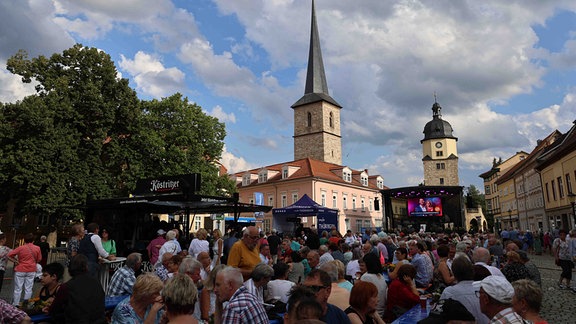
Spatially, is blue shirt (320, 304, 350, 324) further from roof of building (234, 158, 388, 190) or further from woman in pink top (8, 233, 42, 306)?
roof of building (234, 158, 388, 190)

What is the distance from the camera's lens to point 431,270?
8.48 m

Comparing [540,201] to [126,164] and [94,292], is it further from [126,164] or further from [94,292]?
[94,292]

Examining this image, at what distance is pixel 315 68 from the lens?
74812 millimetres

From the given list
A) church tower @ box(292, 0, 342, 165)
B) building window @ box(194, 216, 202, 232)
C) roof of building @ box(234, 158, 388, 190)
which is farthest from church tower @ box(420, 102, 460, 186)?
building window @ box(194, 216, 202, 232)

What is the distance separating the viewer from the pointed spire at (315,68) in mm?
73625

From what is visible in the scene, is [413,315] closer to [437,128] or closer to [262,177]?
[262,177]

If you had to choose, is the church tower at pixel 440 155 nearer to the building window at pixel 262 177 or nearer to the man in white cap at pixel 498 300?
the building window at pixel 262 177


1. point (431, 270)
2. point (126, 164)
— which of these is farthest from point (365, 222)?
point (431, 270)

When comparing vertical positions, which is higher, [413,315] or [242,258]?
[242,258]

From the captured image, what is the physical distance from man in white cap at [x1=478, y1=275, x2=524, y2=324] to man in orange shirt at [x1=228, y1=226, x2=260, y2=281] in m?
4.05

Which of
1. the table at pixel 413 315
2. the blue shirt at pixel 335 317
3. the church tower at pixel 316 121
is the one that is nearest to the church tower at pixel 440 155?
the church tower at pixel 316 121

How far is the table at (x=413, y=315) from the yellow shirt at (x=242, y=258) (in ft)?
8.73

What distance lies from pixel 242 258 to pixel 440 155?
8640cm

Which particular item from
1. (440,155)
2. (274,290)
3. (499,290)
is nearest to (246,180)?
(274,290)
